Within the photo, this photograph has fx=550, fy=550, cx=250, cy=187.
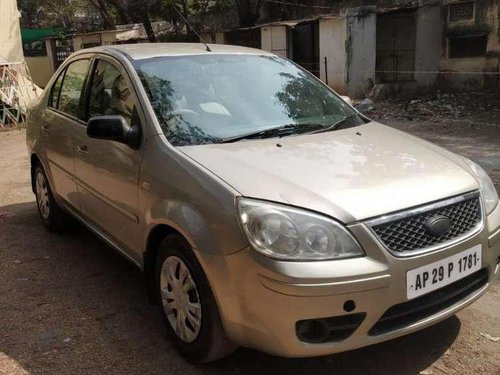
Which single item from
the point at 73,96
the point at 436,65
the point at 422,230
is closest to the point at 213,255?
the point at 422,230

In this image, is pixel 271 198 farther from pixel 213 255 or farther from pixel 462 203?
pixel 462 203

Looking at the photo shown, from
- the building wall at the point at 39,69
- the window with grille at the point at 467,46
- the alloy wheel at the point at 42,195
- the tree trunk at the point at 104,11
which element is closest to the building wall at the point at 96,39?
the tree trunk at the point at 104,11

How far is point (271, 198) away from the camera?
2.45 m

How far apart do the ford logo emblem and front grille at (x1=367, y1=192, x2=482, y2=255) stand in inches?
0.4

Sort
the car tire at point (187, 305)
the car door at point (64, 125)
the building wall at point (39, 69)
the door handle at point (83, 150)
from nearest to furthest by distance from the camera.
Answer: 1. the car tire at point (187, 305)
2. the door handle at point (83, 150)
3. the car door at point (64, 125)
4. the building wall at point (39, 69)

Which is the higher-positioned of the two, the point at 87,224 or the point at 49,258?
the point at 87,224

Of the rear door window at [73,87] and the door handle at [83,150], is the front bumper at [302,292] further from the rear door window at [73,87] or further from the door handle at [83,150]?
the rear door window at [73,87]

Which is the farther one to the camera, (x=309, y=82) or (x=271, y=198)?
(x=309, y=82)

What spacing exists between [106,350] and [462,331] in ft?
6.61

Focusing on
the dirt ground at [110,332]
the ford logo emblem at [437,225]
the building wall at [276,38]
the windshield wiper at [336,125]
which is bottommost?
the dirt ground at [110,332]

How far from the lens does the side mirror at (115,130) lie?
3139mm

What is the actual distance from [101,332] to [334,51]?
12175mm

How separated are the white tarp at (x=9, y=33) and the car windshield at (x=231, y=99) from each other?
11.5 meters

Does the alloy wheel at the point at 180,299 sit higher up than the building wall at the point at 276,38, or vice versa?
the building wall at the point at 276,38
